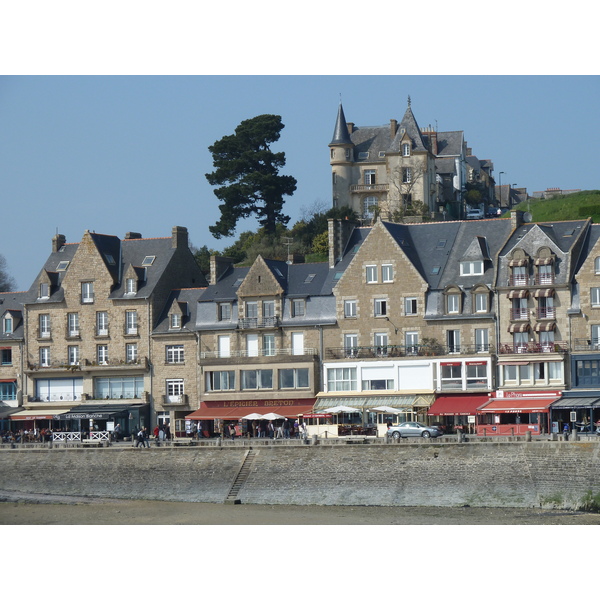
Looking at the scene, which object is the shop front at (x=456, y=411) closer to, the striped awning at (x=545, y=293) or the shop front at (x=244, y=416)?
the striped awning at (x=545, y=293)

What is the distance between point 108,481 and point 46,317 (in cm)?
1690

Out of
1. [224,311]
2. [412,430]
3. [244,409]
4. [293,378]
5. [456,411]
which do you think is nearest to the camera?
[412,430]

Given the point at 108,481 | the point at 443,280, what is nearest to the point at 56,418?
the point at 108,481

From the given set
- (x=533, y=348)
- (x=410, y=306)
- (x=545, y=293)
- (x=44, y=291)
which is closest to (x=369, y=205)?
(x=44, y=291)

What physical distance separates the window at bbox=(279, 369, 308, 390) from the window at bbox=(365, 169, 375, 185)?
31917mm

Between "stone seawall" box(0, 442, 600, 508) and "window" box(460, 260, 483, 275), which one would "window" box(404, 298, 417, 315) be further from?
"stone seawall" box(0, 442, 600, 508)

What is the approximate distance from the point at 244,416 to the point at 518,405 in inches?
544

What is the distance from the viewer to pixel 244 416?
6594cm

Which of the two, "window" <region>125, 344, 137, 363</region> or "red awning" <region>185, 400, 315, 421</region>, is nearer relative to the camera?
"red awning" <region>185, 400, 315, 421</region>

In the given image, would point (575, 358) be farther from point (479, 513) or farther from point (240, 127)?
point (240, 127)

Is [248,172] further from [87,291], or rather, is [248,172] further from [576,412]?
[576,412]

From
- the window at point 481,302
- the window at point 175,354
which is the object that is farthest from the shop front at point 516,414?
the window at point 175,354

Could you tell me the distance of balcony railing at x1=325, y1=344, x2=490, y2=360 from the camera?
63.8 m

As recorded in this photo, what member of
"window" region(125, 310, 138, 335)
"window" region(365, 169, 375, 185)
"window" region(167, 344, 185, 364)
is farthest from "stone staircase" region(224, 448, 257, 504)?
"window" region(365, 169, 375, 185)
